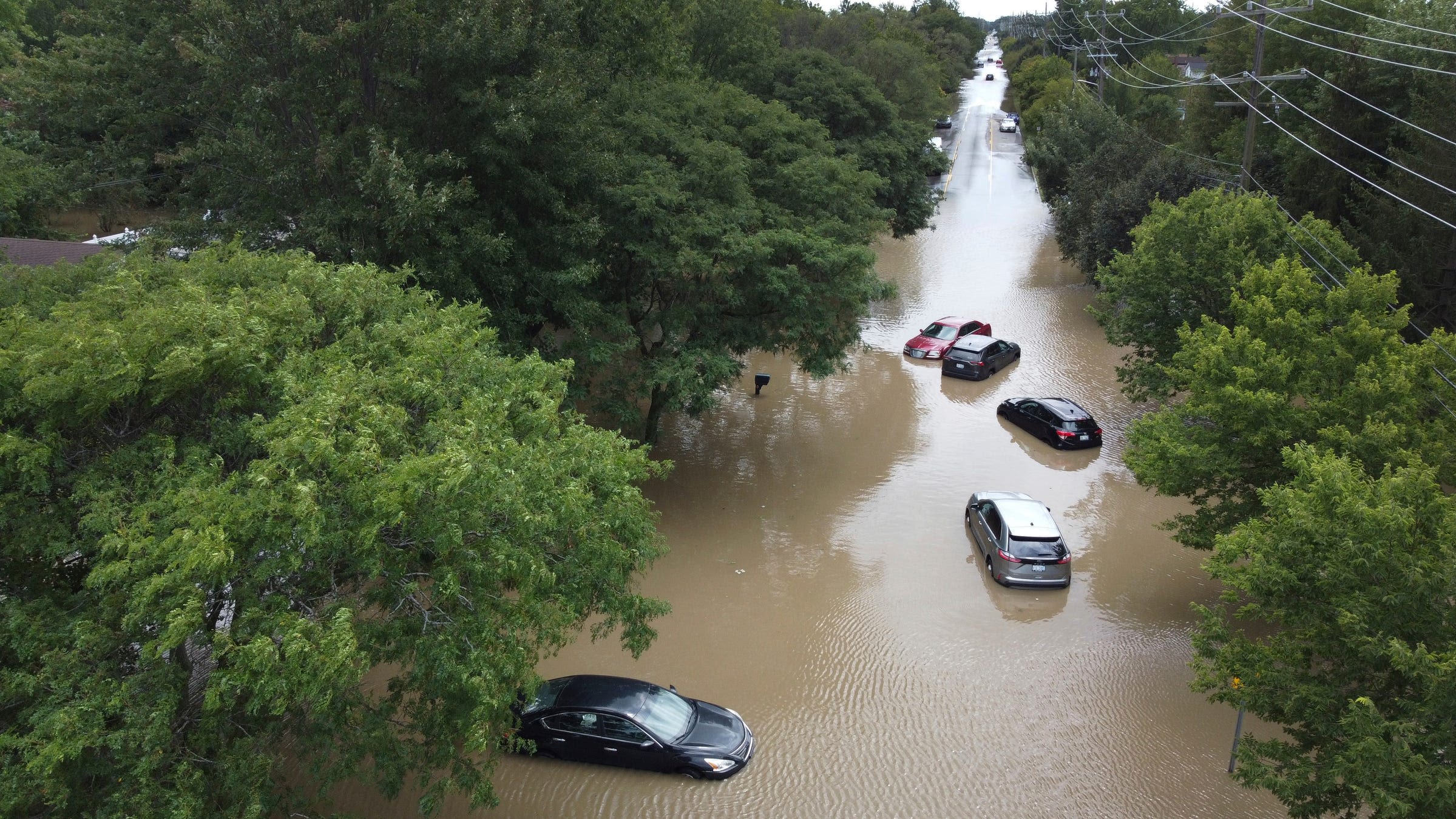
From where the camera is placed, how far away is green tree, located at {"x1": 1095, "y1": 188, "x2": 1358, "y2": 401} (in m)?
19.0

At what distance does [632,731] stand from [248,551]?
5.36m

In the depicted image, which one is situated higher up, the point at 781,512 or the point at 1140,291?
the point at 1140,291

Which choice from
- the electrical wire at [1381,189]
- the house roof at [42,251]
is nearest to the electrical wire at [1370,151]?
the electrical wire at [1381,189]

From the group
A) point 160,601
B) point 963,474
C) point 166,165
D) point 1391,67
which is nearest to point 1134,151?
point 1391,67

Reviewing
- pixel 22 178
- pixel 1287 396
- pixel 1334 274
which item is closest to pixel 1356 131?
pixel 1334 274

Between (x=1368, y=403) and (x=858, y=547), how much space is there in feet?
27.3

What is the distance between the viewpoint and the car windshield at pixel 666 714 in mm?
11344

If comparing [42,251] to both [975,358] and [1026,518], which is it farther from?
[975,358]

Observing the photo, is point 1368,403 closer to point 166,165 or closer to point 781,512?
point 781,512

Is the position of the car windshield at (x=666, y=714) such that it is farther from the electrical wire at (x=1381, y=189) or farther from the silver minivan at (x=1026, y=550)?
the electrical wire at (x=1381, y=189)

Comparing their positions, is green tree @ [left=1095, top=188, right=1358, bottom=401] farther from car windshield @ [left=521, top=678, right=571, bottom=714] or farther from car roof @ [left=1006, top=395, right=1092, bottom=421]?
car windshield @ [left=521, top=678, right=571, bottom=714]

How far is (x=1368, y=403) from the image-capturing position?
497 inches

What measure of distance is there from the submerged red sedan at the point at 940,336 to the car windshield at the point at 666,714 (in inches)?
745

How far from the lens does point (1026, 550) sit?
15.9 m
